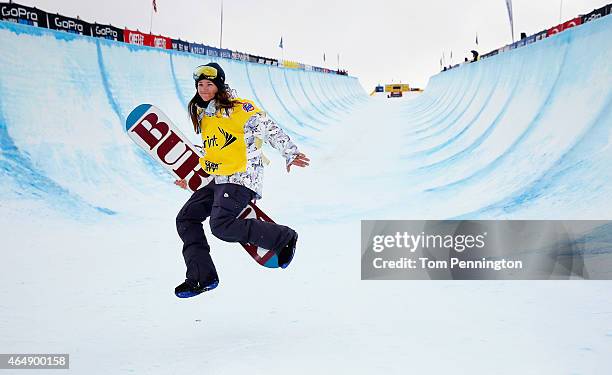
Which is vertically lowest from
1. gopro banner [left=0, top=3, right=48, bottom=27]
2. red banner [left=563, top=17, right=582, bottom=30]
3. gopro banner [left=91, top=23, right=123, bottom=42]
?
gopro banner [left=0, top=3, right=48, bottom=27]

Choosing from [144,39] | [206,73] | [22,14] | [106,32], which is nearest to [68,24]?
[22,14]

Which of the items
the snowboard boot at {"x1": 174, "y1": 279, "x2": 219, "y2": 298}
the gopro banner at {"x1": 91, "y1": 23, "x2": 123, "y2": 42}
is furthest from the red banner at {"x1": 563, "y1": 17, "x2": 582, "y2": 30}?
the snowboard boot at {"x1": 174, "y1": 279, "x2": 219, "y2": 298}

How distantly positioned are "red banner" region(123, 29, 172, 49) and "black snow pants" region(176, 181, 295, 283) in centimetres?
695

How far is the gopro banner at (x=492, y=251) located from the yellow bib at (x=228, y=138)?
972mm

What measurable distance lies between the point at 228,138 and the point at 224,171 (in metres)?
0.16

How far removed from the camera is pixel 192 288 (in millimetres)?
2555

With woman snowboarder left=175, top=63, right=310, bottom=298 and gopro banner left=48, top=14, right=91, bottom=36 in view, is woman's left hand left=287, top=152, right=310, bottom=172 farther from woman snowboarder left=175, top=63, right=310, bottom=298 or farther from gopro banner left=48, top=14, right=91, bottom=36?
gopro banner left=48, top=14, right=91, bottom=36

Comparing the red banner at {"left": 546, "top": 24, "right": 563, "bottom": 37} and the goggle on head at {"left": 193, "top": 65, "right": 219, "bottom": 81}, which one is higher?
the red banner at {"left": 546, "top": 24, "right": 563, "bottom": 37}

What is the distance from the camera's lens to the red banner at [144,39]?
8.90m

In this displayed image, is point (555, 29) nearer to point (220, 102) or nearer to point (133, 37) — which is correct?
point (133, 37)

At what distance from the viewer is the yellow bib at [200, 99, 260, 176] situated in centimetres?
253

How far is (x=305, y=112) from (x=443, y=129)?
644 cm

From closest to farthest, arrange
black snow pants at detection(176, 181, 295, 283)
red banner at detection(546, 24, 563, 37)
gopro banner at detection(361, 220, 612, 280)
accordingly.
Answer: black snow pants at detection(176, 181, 295, 283), gopro banner at detection(361, 220, 612, 280), red banner at detection(546, 24, 563, 37)

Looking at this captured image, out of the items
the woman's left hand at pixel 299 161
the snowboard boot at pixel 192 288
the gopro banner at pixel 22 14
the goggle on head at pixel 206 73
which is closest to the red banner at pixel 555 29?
the gopro banner at pixel 22 14
